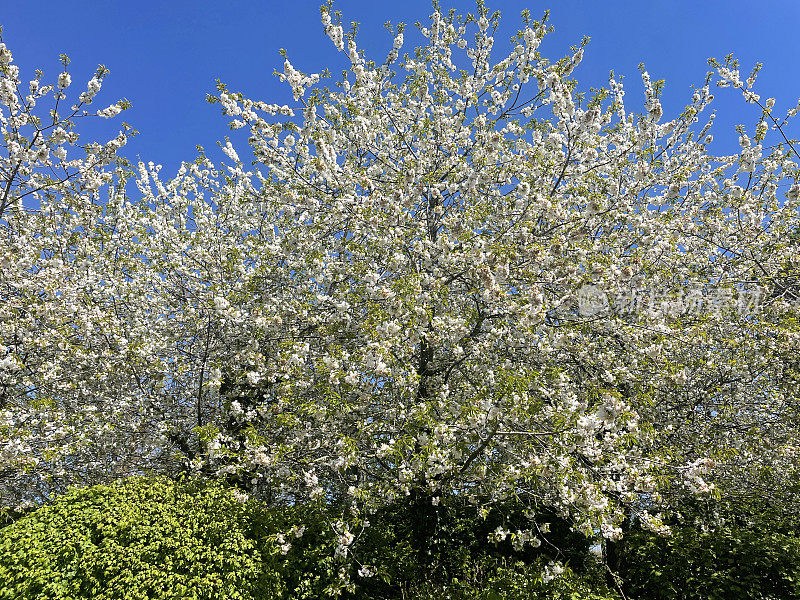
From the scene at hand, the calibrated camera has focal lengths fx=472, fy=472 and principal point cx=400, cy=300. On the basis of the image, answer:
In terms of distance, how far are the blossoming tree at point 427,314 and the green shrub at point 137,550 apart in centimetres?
66

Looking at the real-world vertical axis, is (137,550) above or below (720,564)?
below

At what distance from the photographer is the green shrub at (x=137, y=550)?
479 centimetres

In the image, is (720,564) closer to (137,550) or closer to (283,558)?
(283,558)

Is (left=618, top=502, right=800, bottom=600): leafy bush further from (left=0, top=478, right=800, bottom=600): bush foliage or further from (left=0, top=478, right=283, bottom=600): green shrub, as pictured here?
(left=0, top=478, right=283, bottom=600): green shrub

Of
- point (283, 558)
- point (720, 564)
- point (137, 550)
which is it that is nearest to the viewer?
point (137, 550)

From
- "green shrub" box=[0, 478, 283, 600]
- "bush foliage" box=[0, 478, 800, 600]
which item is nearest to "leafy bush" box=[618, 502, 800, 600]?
"bush foliage" box=[0, 478, 800, 600]

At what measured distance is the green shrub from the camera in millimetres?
4789

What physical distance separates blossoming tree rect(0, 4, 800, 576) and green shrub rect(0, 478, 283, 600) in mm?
663

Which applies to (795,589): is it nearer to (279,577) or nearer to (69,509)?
(279,577)

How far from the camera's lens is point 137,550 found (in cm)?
496

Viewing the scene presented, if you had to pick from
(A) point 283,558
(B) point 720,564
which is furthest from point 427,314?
(B) point 720,564

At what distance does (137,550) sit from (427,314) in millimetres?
4004

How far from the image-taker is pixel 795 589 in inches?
227

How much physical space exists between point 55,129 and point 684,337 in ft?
28.9
